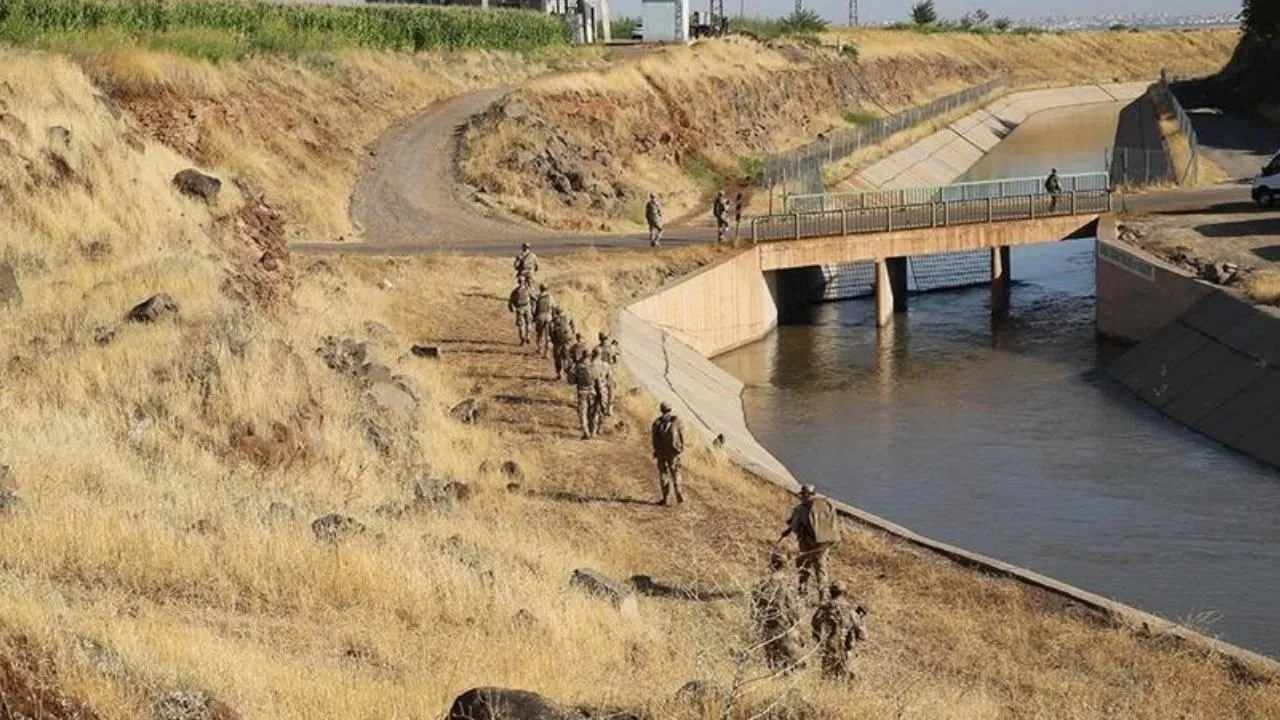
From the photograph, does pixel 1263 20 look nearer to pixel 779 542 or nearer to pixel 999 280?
pixel 999 280

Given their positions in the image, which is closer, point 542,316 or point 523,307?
point 542,316

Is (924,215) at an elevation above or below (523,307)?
below

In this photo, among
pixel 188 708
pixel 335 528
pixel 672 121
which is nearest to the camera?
pixel 188 708

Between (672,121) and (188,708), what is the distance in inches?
2430

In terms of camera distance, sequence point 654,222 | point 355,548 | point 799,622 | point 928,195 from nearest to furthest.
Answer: point 799,622 → point 355,548 → point 654,222 → point 928,195

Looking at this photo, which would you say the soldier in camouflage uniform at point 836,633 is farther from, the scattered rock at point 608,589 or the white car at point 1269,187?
the white car at point 1269,187

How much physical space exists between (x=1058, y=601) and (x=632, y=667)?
739 cm

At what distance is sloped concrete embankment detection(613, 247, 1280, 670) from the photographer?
788 inches

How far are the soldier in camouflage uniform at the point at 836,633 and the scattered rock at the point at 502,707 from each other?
4.82 metres

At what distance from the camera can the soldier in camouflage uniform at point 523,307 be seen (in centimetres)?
3259

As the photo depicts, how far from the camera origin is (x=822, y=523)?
18.2 m

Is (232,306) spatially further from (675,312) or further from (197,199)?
(675,312)

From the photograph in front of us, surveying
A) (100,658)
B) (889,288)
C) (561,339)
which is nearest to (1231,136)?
(889,288)

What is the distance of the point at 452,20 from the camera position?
7688 cm
